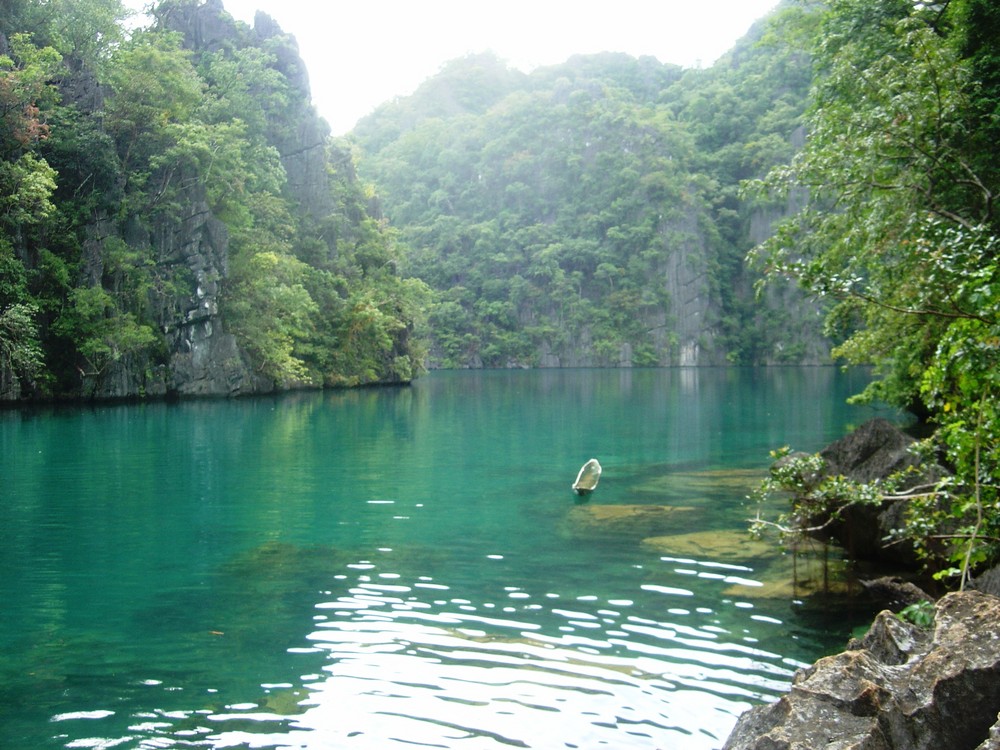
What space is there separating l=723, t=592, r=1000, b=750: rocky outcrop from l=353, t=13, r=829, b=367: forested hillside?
81.3m

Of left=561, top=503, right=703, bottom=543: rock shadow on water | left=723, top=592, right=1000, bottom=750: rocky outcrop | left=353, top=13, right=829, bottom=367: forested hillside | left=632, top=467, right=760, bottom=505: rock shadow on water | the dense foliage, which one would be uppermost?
left=353, top=13, right=829, bottom=367: forested hillside

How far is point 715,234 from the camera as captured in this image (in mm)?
88250

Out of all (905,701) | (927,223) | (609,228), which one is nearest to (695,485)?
(927,223)

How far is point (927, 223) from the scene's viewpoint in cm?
648

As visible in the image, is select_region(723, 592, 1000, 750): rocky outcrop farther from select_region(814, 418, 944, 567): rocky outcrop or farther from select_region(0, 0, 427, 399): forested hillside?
select_region(0, 0, 427, 399): forested hillside

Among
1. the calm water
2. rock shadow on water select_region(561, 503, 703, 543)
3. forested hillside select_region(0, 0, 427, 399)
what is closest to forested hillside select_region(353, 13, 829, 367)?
forested hillside select_region(0, 0, 427, 399)

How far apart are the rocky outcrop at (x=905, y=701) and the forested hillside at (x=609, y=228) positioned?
267 feet

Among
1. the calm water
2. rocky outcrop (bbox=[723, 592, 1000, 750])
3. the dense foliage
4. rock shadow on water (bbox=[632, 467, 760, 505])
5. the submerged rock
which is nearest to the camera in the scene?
rocky outcrop (bbox=[723, 592, 1000, 750])

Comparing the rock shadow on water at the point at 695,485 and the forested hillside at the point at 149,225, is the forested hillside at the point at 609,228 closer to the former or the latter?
the forested hillside at the point at 149,225

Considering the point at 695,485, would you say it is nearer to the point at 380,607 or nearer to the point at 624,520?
the point at 624,520

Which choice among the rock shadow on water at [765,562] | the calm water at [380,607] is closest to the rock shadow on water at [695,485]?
the calm water at [380,607]

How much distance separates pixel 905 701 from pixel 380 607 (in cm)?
541

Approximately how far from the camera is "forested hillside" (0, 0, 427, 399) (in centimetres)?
2952

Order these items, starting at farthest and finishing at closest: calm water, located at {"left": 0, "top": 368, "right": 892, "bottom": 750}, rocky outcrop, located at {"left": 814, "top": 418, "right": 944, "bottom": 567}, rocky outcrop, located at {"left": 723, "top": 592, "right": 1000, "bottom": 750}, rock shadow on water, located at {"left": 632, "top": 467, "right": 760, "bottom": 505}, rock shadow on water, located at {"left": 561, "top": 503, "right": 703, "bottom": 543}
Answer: rock shadow on water, located at {"left": 632, "top": 467, "right": 760, "bottom": 505} → rock shadow on water, located at {"left": 561, "top": 503, "right": 703, "bottom": 543} → rocky outcrop, located at {"left": 814, "top": 418, "right": 944, "bottom": 567} → calm water, located at {"left": 0, "top": 368, "right": 892, "bottom": 750} → rocky outcrop, located at {"left": 723, "top": 592, "right": 1000, "bottom": 750}
